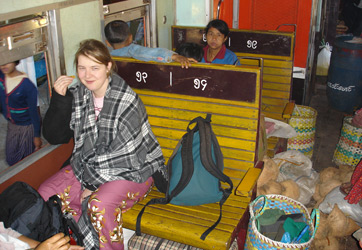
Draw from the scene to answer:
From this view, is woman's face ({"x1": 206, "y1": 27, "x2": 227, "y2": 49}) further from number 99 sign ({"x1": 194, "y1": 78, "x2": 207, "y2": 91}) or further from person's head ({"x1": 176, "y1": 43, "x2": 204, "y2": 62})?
number 99 sign ({"x1": 194, "y1": 78, "x2": 207, "y2": 91})

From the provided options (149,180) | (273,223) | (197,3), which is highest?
(197,3)

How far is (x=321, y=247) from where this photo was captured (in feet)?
11.4

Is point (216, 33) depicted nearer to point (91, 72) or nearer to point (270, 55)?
point (270, 55)

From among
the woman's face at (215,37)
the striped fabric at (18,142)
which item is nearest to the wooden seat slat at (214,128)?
the striped fabric at (18,142)

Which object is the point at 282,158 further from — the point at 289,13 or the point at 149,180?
the point at 289,13

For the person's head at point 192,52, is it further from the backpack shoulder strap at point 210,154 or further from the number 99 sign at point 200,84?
the backpack shoulder strap at point 210,154

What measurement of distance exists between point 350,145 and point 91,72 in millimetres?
3548

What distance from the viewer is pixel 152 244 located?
2799 millimetres

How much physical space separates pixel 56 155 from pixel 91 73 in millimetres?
943

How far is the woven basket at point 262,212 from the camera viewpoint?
110 inches

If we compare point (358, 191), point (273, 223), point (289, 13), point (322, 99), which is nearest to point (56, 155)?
point (273, 223)

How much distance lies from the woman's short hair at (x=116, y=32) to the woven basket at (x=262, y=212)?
6.20 ft

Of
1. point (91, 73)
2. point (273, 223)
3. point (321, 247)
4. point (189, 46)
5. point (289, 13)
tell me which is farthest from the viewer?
point (289, 13)

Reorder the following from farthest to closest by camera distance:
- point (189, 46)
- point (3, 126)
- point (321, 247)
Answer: point (189, 46) < point (321, 247) < point (3, 126)
